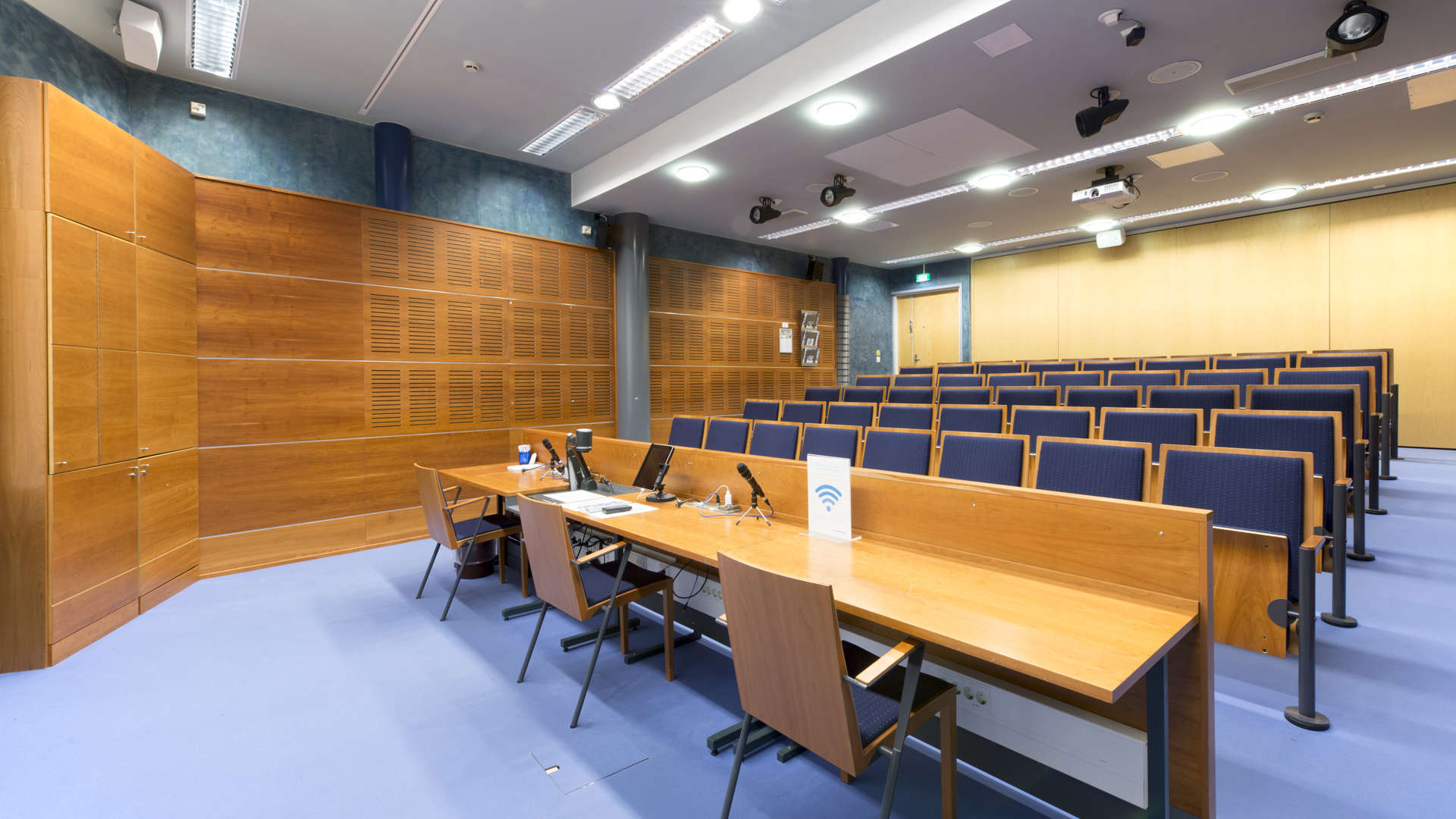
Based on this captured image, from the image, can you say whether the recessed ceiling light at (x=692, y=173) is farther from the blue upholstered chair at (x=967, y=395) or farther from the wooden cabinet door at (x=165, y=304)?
the wooden cabinet door at (x=165, y=304)

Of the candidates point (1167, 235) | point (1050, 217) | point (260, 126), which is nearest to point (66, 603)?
point (260, 126)

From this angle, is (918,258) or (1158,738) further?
(918,258)

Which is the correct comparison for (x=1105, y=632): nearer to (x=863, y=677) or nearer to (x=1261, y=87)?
(x=863, y=677)

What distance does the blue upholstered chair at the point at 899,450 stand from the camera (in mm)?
3408

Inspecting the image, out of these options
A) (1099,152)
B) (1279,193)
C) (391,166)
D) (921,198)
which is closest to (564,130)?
(391,166)

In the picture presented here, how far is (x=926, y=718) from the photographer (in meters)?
1.60

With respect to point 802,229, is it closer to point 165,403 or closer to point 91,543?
point 165,403

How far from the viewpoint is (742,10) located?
12.2 feet

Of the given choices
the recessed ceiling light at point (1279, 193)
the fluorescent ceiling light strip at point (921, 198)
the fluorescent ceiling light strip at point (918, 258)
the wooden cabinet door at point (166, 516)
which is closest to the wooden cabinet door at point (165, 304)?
the wooden cabinet door at point (166, 516)

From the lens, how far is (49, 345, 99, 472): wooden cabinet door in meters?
3.10

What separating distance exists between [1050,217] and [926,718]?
806cm

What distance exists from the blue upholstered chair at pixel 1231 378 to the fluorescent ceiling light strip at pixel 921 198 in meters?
2.83

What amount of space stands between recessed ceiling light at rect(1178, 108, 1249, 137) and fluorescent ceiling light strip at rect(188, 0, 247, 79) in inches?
272

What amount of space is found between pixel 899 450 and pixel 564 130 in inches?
170
